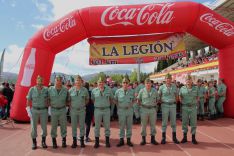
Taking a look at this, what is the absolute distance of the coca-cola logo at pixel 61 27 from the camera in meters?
9.96

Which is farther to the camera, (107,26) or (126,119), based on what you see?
(107,26)

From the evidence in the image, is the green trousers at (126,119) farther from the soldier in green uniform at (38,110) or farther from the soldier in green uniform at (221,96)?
the soldier in green uniform at (221,96)

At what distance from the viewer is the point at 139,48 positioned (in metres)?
11.5

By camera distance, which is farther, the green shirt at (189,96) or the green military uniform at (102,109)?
the green shirt at (189,96)

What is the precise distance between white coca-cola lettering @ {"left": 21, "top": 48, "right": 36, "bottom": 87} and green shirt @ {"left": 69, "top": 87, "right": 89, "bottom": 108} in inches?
144

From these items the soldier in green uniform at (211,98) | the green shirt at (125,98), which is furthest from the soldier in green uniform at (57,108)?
the soldier in green uniform at (211,98)

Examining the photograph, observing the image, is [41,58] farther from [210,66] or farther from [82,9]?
[210,66]

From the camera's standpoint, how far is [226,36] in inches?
408

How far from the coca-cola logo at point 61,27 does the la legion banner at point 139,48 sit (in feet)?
5.37

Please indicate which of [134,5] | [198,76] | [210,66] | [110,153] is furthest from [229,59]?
[198,76]

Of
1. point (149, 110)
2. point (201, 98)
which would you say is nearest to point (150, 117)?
point (149, 110)

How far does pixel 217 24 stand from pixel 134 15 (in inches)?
125

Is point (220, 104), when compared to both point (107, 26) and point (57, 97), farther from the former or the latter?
point (57, 97)

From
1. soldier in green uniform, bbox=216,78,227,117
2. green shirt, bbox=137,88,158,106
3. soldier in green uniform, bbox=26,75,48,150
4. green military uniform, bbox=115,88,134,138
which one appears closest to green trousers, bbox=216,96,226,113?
soldier in green uniform, bbox=216,78,227,117
